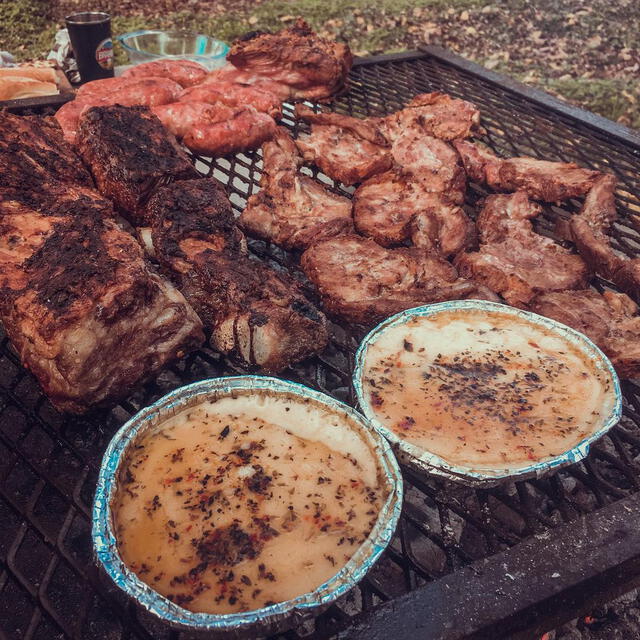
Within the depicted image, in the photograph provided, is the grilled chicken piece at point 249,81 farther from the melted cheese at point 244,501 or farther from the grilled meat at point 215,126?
the melted cheese at point 244,501

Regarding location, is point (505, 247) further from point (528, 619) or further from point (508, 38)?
point (508, 38)

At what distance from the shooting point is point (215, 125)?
362 centimetres

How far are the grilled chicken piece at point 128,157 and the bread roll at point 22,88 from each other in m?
2.41

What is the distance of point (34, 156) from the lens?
2.95 m

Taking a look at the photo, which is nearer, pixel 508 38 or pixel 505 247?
pixel 505 247

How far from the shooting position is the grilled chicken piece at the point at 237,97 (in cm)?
402

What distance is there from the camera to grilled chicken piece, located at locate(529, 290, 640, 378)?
244 centimetres

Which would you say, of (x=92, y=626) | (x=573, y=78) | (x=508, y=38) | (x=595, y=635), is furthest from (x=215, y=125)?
(x=508, y=38)

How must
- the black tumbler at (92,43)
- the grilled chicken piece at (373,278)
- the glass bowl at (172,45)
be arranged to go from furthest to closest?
the glass bowl at (172,45) < the black tumbler at (92,43) < the grilled chicken piece at (373,278)

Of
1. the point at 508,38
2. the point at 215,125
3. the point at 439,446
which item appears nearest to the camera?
the point at 439,446

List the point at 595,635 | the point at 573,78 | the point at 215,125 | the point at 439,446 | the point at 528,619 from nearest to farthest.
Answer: the point at 528,619 < the point at 439,446 < the point at 595,635 < the point at 215,125 < the point at 573,78

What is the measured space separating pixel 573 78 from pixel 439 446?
9091 mm

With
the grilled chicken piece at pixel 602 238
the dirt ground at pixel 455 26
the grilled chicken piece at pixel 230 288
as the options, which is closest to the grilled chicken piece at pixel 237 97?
the grilled chicken piece at pixel 230 288

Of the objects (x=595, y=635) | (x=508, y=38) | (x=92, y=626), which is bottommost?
(x=595, y=635)
